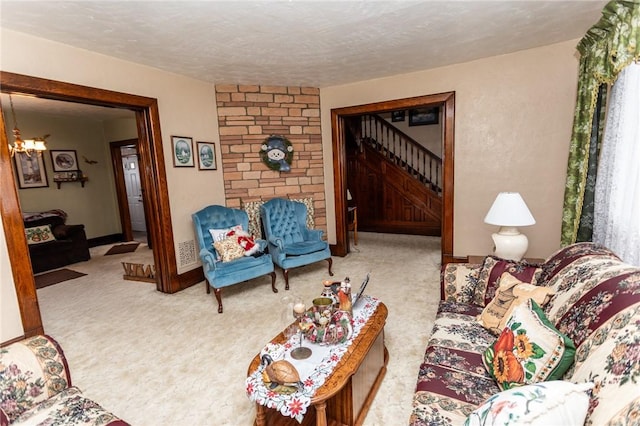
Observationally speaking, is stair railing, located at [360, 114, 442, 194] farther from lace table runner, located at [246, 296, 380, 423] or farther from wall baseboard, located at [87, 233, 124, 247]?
wall baseboard, located at [87, 233, 124, 247]

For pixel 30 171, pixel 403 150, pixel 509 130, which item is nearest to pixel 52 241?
pixel 30 171

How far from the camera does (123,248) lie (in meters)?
6.00

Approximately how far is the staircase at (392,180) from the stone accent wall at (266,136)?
6.42 feet

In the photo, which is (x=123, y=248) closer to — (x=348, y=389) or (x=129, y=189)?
(x=129, y=189)

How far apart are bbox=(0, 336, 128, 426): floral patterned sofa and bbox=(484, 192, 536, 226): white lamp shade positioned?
269cm

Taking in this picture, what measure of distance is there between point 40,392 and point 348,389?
1.40 meters

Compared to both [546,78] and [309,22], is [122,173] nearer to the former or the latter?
[309,22]

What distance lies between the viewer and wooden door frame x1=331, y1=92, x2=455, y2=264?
386 centimetres

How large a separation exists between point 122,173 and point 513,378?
743 centimetres

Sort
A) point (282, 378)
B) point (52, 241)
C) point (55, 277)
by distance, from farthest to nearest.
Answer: point (52, 241) < point (55, 277) < point (282, 378)

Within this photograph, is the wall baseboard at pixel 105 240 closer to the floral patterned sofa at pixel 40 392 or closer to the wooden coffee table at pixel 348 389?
the floral patterned sofa at pixel 40 392

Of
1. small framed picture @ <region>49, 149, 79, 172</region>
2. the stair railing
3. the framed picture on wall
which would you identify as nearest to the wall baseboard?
the framed picture on wall

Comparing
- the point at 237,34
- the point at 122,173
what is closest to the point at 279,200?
the point at 237,34

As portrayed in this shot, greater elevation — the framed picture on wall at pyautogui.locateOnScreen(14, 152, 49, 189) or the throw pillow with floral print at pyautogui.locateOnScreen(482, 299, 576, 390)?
the framed picture on wall at pyautogui.locateOnScreen(14, 152, 49, 189)
